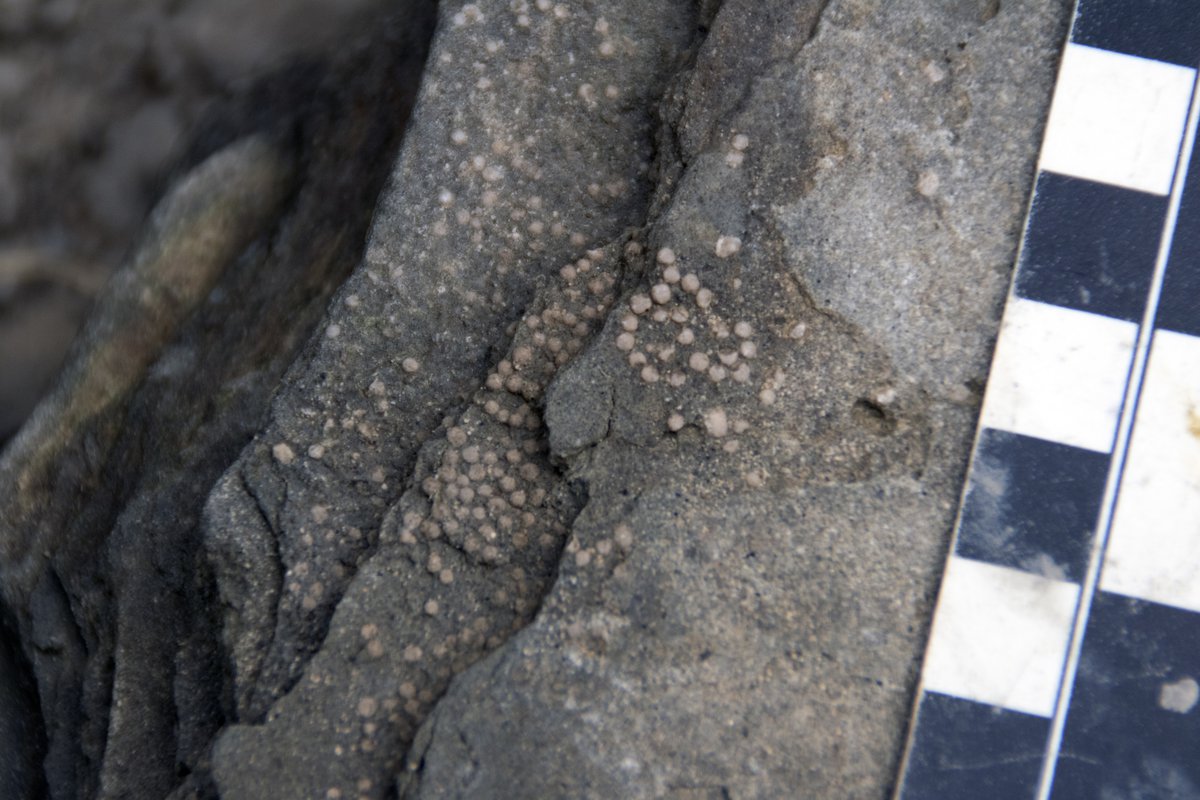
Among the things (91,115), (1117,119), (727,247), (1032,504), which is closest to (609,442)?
(727,247)

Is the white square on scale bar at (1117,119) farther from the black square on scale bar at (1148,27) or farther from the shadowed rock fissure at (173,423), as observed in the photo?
the shadowed rock fissure at (173,423)

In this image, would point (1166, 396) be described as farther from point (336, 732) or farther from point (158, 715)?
point (158, 715)

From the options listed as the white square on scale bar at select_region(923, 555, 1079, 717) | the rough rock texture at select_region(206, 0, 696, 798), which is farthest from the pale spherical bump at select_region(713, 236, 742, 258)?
the white square on scale bar at select_region(923, 555, 1079, 717)

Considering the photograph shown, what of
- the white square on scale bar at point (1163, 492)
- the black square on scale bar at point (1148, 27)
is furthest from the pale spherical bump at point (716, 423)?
the black square on scale bar at point (1148, 27)

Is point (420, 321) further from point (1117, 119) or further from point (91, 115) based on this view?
point (91, 115)

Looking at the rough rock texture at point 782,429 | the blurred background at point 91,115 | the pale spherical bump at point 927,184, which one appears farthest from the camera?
the blurred background at point 91,115

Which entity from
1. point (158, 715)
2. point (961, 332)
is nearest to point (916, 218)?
point (961, 332)
